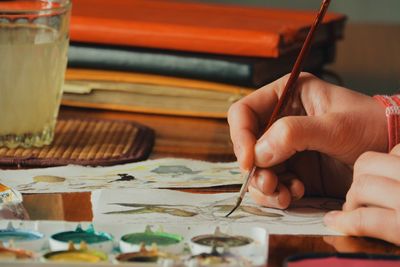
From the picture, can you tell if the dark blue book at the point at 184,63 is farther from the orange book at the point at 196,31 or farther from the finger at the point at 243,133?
the finger at the point at 243,133

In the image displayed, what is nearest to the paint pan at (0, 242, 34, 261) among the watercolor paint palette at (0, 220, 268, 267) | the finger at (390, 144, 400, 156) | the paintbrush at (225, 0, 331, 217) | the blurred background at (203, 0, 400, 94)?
the watercolor paint palette at (0, 220, 268, 267)

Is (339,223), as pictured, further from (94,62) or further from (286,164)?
(94,62)

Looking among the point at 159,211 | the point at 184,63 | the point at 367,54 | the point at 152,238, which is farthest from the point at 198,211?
the point at 367,54

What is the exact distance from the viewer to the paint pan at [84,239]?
81cm

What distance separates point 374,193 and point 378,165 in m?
0.03

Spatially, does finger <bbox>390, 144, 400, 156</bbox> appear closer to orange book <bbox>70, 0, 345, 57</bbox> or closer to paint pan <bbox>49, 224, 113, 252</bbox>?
paint pan <bbox>49, 224, 113, 252</bbox>

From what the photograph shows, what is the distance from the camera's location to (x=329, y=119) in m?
1.00

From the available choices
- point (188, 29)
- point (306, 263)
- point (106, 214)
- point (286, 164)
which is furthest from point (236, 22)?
point (306, 263)

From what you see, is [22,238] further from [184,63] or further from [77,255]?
[184,63]

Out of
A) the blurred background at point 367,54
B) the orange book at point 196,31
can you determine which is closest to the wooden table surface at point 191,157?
the orange book at point 196,31

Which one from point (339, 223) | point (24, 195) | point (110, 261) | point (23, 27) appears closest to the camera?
point (110, 261)

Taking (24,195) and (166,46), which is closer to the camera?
(24,195)

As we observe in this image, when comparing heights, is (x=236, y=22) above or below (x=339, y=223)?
above

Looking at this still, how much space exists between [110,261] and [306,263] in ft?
0.48
